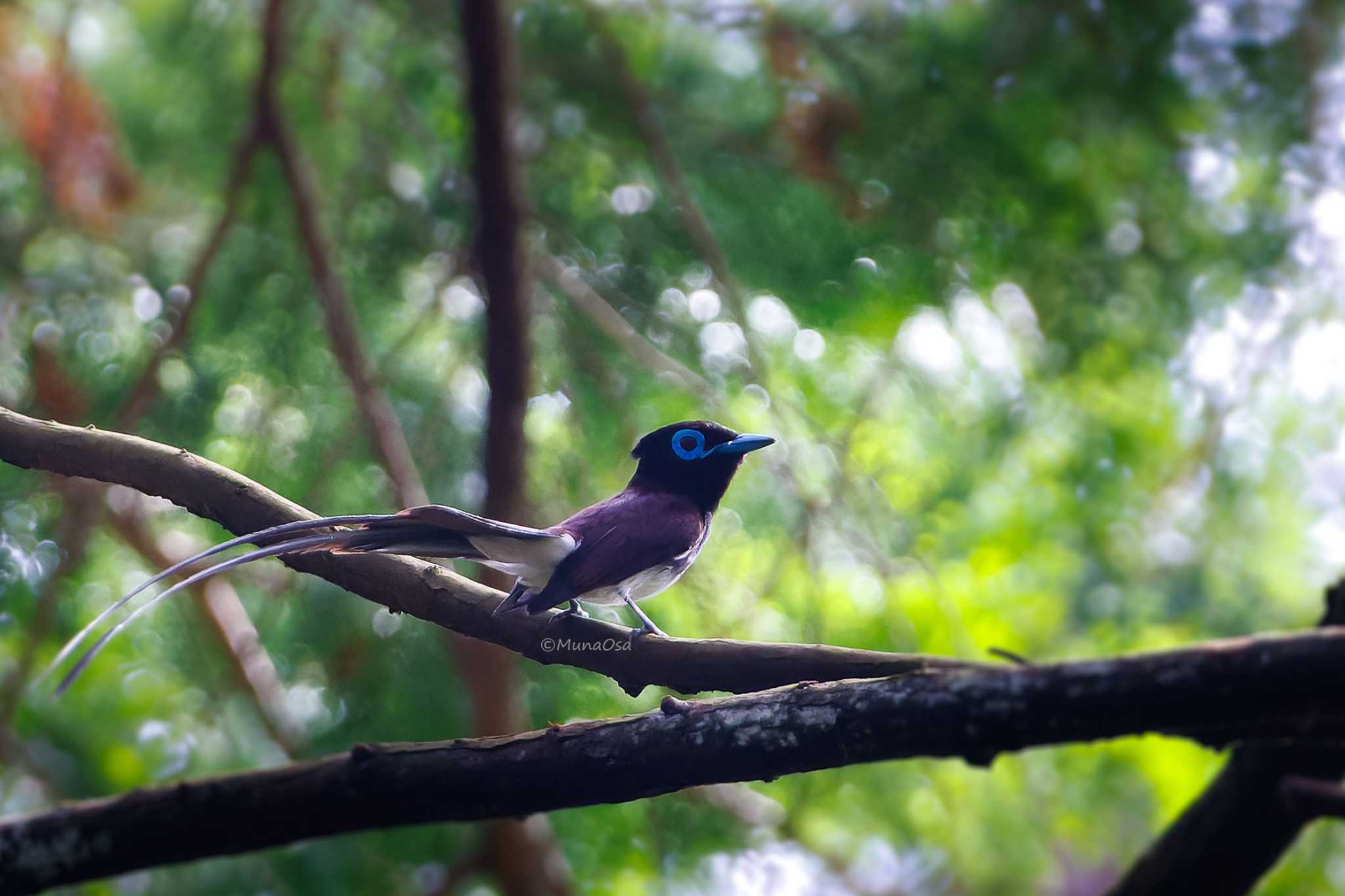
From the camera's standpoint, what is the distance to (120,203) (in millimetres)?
2404

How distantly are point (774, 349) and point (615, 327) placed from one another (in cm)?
32

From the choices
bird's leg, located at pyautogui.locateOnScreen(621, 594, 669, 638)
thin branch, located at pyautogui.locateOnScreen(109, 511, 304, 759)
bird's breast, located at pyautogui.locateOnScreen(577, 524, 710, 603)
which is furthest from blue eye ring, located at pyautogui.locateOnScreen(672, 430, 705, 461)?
thin branch, located at pyautogui.locateOnScreen(109, 511, 304, 759)

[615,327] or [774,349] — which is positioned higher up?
[615,327]

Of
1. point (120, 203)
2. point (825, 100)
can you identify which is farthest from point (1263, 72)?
point (120, 203)

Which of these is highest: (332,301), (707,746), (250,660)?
(332,301)

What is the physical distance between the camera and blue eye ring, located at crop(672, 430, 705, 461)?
150 cm

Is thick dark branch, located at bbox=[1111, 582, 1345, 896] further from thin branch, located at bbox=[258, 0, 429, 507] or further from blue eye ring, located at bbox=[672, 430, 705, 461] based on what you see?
thin branch, located at bbox=[258, 0, 429, 507]

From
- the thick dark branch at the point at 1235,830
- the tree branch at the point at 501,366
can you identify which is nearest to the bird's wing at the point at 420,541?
the tree branch at the point at 501,366

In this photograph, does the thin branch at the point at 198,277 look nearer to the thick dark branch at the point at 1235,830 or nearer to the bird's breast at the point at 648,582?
the bird's breast at the point at 648,582

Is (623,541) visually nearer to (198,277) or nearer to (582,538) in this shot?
(582,538)

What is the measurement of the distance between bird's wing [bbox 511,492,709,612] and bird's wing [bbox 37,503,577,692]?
35 mm

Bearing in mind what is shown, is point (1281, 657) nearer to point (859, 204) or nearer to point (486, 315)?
point (486, 315)

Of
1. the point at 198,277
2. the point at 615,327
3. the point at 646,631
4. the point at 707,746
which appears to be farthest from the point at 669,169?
the point at 707,746

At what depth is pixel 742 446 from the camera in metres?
1.48
